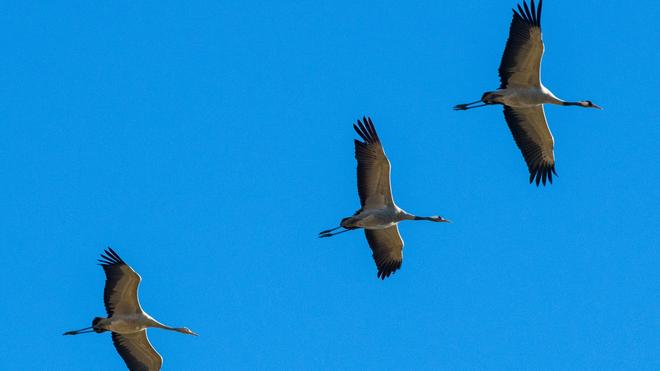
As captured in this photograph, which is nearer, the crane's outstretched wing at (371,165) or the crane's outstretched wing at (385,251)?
the crane's outstretched wing at (371,165)

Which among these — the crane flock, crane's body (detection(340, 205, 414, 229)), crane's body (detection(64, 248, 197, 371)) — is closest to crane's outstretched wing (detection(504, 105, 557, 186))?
the crane flock

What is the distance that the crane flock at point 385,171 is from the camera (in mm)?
31766

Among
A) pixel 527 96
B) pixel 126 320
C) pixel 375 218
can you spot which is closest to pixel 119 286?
pixel 126 320

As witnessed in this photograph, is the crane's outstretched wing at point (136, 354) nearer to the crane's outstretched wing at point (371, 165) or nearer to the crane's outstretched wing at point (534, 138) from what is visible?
the crane's outstretched wing at point (371, 165)

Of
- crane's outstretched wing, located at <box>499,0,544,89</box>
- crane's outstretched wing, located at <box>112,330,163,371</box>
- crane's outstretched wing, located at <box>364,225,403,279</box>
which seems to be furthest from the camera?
crane's outstretched wing, located at <box>364,225,403,279</box>

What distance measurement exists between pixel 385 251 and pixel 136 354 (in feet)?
16.7

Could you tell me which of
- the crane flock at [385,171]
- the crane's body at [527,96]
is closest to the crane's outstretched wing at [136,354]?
the crane flock at [385,171]

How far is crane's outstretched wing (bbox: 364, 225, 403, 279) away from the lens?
34.1 metres

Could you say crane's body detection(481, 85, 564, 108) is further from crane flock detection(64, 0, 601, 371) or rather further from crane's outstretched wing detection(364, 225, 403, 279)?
crane's outstretched wing detection(364, 225, 403, 279)

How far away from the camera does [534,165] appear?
110 feet

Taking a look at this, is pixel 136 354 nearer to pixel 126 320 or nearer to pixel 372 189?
pixel 126 320

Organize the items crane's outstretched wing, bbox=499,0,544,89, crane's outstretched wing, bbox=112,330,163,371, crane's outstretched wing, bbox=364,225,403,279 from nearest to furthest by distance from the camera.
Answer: crane's outstretched wing, bbox=499,0,544,89 → crane's outstretched wing, bbox=112,330,163,371 → crane's outstretched wing, bbox=364,225,403,279

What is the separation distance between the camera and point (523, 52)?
31.7m

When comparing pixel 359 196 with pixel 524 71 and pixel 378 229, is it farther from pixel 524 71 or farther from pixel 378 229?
pixel 524 71
